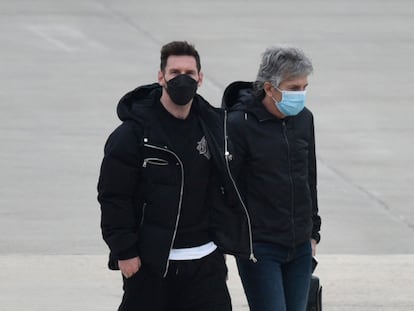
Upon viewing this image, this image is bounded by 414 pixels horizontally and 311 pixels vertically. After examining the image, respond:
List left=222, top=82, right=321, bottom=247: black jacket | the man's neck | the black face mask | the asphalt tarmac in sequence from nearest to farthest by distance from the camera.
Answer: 1. the black face mask
2. the man's neck
3. left=222, top=82, right=321, bottom=247: black jacket
4. the asphalt tarmac

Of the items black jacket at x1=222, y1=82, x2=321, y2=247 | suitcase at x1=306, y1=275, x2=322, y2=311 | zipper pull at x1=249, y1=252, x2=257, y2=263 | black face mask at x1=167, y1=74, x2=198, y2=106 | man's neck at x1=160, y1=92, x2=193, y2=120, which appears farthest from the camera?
suitcase at x1=306, y1=275, x2=322, y2=311

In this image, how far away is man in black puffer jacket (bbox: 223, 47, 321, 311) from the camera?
5301 millimetres

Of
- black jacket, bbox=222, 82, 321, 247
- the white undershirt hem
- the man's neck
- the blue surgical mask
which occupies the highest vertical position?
the man's neck

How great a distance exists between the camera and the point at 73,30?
1520 cm

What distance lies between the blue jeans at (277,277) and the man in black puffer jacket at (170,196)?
0.82 feet

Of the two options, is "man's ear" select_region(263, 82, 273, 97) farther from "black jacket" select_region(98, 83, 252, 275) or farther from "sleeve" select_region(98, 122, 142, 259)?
"sleeve" select_region(98, 122, 142, 259)

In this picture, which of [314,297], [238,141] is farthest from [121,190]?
[314,297]

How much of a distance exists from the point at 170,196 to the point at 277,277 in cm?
74

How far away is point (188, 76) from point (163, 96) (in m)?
0.16

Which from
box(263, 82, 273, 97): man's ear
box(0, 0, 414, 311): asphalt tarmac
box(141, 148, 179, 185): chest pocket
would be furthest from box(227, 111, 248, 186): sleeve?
box(0, 0, 414, 311): asphalt tarmac

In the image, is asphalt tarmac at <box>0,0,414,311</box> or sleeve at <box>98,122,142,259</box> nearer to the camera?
sleeve at <box>98,122,142,259</box>

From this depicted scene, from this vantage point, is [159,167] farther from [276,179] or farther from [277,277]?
[277,277]

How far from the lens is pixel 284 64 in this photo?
5309 mm

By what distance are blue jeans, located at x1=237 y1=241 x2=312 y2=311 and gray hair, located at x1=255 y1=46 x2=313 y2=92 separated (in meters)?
0.75
